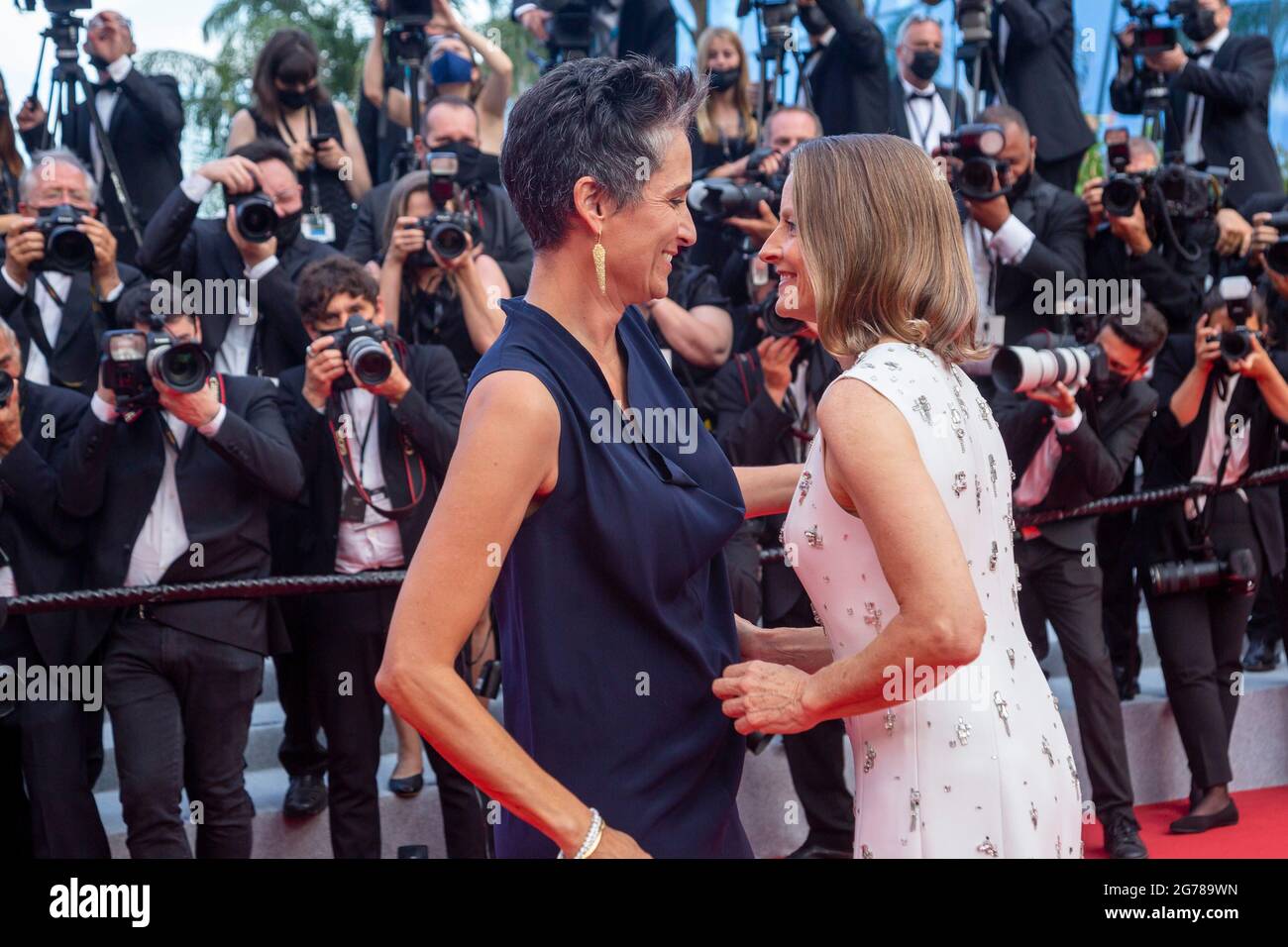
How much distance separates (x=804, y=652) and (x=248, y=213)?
9.38ft

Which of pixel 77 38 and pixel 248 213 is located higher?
pixel 77 38

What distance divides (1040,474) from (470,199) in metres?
1.94

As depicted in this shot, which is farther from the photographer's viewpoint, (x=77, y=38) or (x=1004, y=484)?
(x=77, y=38)

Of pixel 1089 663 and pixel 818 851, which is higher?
pixel 1089 663

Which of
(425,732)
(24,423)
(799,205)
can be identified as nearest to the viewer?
(425,732)

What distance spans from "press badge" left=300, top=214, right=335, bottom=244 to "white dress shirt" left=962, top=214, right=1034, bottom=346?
2.06 m

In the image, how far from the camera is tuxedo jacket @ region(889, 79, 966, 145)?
229 inches

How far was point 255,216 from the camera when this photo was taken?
4.32 meters

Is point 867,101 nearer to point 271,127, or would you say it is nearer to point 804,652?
point 271,127

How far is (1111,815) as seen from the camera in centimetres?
445

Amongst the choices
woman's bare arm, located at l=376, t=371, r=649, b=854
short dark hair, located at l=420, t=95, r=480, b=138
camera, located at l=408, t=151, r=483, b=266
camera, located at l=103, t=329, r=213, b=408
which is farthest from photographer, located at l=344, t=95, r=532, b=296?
woman's bare arm, located at l=376, t=371, r=649, b=854

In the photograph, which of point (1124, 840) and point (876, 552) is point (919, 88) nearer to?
point (1124, 840)

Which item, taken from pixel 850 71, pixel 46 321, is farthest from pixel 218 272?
pixel 850 71
